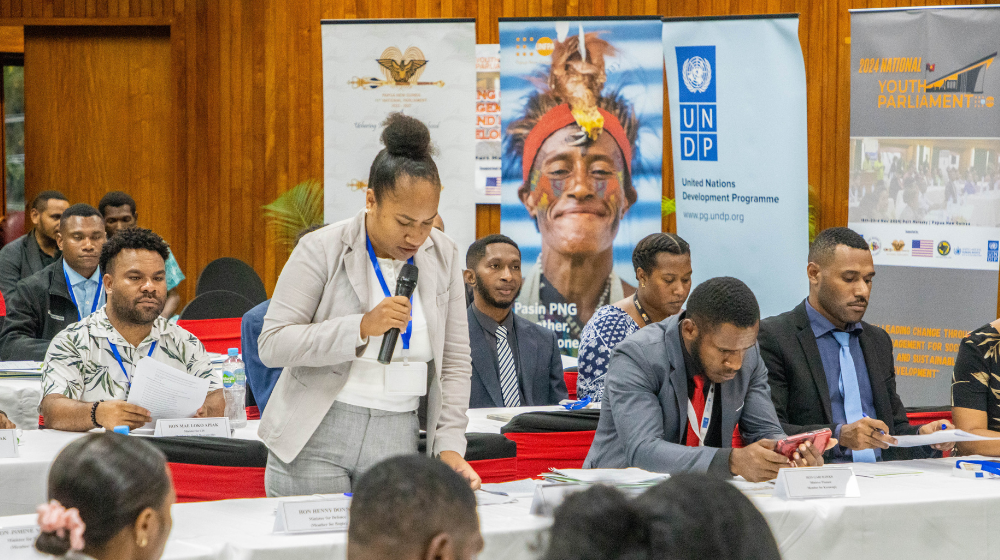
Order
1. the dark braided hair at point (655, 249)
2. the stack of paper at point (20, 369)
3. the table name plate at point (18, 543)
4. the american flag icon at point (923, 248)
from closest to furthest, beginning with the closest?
the table name plate at point (18, 543) < the dark braided hair at point (655, 249) < the stack of paper at point (20, 369) < the american flag icon at point (923, 248)

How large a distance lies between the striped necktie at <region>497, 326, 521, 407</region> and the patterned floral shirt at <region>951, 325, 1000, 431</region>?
178 centimetres

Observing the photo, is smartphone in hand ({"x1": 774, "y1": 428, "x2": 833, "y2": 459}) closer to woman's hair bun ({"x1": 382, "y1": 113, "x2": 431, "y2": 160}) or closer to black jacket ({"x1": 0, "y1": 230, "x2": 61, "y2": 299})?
woman's hair bun ({"x1": 382, "y1": 113, "x2": 431, "y2": 160})

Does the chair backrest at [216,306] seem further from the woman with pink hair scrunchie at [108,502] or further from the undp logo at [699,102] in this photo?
the woman with pink hair scrunchie at [108,502]

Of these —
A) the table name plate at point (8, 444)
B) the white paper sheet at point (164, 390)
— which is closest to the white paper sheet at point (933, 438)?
the white paper sheet at point (164, 390)

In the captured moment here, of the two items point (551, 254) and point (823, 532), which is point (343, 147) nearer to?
point (551, 254)

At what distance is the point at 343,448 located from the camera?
2336 mm

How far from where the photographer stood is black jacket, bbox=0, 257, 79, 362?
523cm

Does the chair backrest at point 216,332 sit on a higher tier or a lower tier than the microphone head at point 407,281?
lower

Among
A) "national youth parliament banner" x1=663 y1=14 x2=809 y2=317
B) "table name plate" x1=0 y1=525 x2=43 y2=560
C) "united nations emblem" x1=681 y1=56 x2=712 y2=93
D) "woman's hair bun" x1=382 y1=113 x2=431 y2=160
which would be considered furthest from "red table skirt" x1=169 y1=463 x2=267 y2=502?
"united nations emblem" x1=681 y1=56 x2=712 y2=93

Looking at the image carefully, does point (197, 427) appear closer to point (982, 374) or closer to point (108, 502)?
point (108, 502)

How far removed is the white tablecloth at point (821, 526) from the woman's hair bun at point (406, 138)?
888 millimetres

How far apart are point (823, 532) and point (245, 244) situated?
696 centimetres

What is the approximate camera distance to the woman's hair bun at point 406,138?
2.33 metres

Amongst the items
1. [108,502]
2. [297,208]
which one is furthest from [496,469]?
[297,208]
